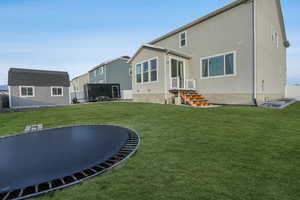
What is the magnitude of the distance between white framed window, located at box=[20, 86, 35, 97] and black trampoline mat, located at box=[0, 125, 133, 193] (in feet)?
52.1

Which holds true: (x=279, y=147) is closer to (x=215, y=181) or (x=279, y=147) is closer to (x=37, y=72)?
(x=215, y=181)

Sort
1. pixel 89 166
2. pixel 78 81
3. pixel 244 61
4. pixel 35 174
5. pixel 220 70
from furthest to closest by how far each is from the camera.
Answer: pixel 78 81, pixel 220 70, pixel 244 61, pixel 89 166, pixel 35 174

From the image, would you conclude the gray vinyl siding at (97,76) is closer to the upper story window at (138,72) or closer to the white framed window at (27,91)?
the white framed window at (27,91)

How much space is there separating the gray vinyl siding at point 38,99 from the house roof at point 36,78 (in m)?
0.57

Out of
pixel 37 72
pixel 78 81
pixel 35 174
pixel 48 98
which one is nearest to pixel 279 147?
pixel 35 174

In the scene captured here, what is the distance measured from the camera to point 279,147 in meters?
2.59

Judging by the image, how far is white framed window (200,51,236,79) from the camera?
28.4 ft

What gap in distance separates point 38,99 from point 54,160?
1776 cm

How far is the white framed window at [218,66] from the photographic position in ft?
28.4

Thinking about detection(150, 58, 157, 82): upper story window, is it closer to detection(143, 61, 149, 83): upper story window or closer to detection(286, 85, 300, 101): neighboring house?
detection(143, 61, 149, 83): upper story window

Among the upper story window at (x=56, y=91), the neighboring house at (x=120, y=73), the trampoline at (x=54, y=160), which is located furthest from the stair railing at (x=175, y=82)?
the upper story window at (x=56, y=91)

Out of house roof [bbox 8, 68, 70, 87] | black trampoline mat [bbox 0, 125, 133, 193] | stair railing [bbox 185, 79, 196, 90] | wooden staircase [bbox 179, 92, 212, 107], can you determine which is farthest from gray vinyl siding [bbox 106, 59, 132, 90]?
black trampoline mat [bbox 0, 125, 133, 193]

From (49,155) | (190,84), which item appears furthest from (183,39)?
(49,155)

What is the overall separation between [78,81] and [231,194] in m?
33.9
